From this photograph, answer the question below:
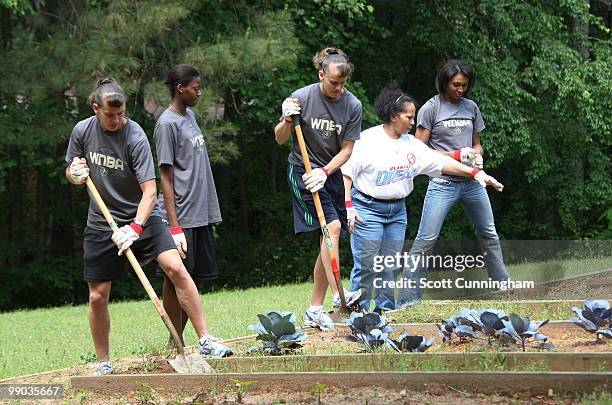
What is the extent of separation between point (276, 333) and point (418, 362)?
3.33 ft

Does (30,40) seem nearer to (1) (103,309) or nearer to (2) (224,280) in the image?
(2) (224,280)

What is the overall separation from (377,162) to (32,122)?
10523 mm

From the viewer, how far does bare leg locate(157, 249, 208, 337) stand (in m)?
6.65

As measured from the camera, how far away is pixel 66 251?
23.3m

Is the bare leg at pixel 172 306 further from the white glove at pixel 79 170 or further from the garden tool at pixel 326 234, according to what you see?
the garden tool at pixel 326 234

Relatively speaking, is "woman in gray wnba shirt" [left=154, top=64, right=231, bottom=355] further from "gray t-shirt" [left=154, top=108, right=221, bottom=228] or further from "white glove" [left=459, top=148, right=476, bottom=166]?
"white glove" [left=459, top=148, right=476, bottom=166]

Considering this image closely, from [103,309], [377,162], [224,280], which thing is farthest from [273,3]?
[103,309]

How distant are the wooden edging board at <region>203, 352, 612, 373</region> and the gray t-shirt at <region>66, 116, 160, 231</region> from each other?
1113mm

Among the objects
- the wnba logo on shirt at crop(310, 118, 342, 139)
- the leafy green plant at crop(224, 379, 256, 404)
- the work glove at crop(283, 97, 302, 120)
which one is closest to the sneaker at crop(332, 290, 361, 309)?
the wnba logo on shirt at crop(310, 118, 342, 139)

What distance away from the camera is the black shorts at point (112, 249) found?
6590mm

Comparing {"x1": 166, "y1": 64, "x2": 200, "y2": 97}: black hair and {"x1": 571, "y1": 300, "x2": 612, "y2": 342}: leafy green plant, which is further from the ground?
{"x1": 166, "y1": 64, "x2": 200, "y2": 97}: black hair

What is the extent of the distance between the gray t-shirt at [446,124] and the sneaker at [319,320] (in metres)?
1.76

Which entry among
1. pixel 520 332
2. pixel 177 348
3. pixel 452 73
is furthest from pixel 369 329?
pixel 452 73

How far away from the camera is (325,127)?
7945mm
